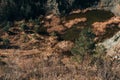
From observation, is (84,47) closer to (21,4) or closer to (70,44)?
(70,44)

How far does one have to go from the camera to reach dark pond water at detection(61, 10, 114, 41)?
1464 inches

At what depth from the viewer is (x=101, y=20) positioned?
39406mm

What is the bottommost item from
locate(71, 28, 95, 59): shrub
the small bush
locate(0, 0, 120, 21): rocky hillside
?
the small bush

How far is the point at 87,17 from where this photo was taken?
132 feet

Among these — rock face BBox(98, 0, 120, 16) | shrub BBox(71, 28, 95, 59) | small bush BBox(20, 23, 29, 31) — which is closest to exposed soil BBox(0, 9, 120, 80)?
small bush BBox(20, 23, 29, 31)

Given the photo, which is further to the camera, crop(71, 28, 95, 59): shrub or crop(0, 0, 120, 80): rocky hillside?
crop(71, 28, 95, 59): shrub

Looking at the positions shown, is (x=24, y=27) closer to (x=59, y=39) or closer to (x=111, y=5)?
(x=59, y=39)

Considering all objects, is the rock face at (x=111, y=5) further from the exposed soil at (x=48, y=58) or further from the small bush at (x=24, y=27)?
the small bush at (x=24, y=27)

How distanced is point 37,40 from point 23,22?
5372 millimetres

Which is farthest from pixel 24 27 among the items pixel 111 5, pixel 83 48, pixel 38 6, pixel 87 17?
pixel 83 48

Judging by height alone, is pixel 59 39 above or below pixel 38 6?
below

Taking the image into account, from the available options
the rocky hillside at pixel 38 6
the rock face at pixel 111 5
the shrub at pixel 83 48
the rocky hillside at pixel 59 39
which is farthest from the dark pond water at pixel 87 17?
the shrub at pixel 83 48

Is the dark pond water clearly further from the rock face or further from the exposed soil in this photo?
the rock face

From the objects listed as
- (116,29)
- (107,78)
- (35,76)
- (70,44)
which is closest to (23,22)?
(70,44)
